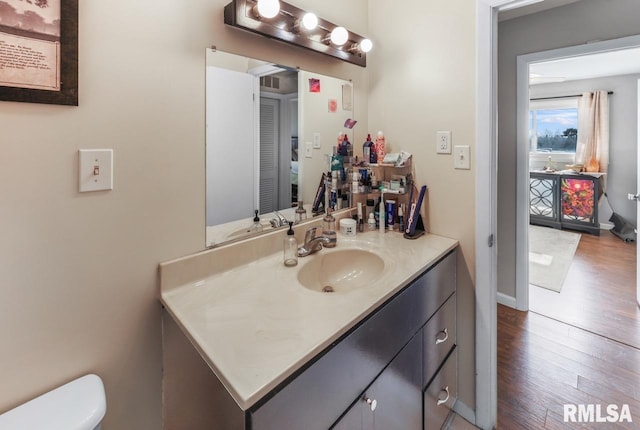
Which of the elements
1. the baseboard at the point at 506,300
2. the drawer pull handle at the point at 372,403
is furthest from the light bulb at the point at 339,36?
the baseboard at the point at 506,300

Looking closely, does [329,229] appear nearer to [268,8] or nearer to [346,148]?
[346,148]

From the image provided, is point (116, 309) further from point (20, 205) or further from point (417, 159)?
point (417, 159)

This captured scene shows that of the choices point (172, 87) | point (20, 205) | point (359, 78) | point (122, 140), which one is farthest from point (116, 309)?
point (359, 78)

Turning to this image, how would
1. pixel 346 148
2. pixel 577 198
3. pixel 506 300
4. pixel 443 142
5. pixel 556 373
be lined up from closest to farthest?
pixel 443 142, pixel 346 148, pixel 556 373, pixel 506 300, pixel 577 198

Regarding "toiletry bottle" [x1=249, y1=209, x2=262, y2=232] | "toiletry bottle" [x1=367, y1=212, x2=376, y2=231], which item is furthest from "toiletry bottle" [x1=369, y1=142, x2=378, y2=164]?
"toiletry bottle" [x1=249, y1=209, x2=262, y2=232]

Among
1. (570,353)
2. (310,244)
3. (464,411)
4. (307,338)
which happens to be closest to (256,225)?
(310,244)

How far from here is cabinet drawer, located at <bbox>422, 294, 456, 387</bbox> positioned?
1.24 meters

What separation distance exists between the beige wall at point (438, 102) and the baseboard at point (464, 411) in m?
0.02

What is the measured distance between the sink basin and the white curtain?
509cm

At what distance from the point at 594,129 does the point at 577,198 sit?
3.45 feet

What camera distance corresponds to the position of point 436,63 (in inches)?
59.4

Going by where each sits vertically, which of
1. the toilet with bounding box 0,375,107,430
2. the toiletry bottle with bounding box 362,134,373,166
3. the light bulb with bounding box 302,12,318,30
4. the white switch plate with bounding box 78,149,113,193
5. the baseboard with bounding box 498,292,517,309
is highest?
the light bulb with bounding box 302,12,318,30

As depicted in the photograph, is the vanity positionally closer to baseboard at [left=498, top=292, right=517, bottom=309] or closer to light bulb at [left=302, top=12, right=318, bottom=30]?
light bulb at [left=302, top=12, right=318, bottom=30]

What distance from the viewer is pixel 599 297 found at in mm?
2730
